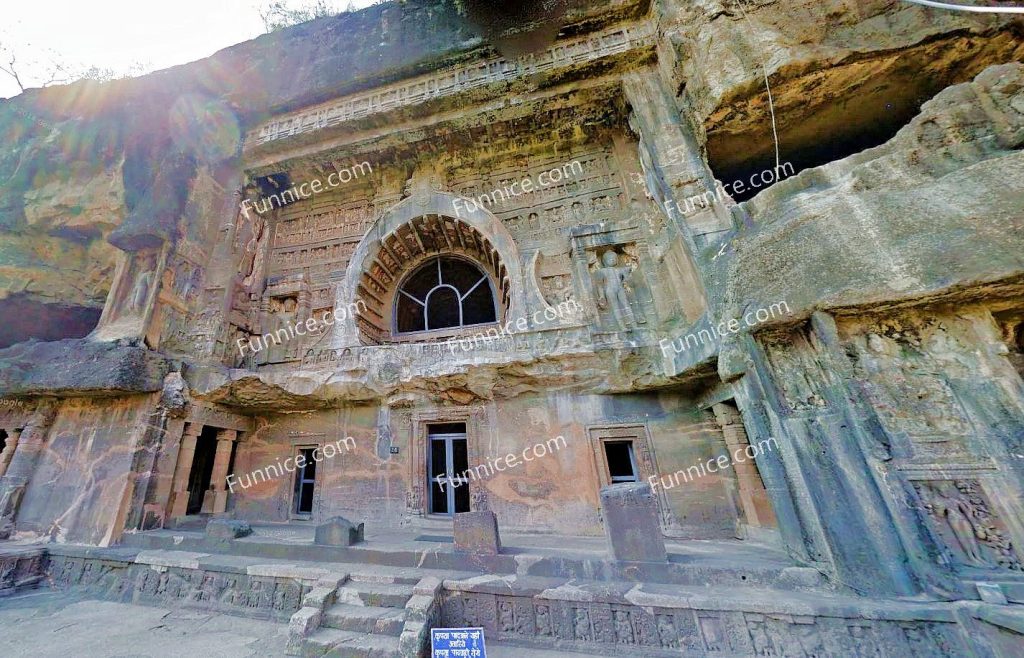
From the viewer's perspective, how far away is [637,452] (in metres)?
5.82

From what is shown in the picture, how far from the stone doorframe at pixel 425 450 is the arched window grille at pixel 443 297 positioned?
6.92ft

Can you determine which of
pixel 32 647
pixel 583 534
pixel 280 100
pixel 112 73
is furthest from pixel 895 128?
pixel 112 73

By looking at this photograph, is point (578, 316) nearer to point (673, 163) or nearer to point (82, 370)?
point (673, 163)

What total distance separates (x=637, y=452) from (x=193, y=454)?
7979 mm

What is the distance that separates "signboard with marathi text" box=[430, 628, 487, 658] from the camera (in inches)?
114

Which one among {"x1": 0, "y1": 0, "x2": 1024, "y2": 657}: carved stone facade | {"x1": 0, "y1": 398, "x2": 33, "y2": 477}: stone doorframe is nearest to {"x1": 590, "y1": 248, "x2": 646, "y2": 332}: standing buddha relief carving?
{"x1": 0, "y1": 0, "x2": 1024, "y2": 657}: carved stone facade

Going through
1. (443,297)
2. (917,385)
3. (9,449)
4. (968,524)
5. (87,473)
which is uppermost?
(443,297)

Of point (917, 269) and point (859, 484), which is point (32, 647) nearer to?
point (859, 484)

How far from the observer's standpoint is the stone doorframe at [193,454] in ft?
19.6

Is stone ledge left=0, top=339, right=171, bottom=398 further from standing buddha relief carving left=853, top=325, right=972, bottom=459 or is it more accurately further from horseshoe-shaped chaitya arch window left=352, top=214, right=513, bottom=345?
standing buddha relief carving left=853, top=325, right=972, bottom=459

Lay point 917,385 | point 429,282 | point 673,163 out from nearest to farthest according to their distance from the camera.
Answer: point 917,385, point 673,163, point 429,282

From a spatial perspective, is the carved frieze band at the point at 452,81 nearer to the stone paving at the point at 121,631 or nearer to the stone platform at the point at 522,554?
the stone platform at the point at 522,554

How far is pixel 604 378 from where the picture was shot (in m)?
5.87

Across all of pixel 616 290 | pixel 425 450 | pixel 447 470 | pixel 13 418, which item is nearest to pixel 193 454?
pixel 13 418
